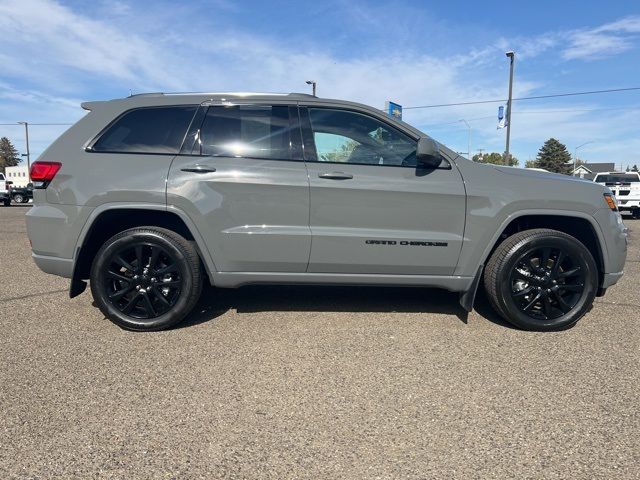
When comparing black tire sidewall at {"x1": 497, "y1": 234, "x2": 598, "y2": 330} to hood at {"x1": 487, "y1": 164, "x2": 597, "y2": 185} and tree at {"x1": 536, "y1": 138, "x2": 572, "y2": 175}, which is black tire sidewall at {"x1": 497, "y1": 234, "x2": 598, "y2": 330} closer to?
hood at {"x1": 487, "y1": 164, "x2": 597, "y2": 185}

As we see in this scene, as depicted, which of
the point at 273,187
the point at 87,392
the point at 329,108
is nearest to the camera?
the point at 87,392

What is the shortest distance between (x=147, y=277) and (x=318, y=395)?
1.82 metres

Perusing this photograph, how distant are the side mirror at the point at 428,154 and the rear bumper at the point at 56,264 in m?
2.93

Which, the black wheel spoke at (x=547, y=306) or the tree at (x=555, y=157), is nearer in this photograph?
the black wheel spoke at (x=547, y=306)

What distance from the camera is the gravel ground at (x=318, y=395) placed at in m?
2.12

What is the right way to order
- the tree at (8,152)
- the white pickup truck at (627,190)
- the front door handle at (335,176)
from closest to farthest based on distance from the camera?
the front door handle at (335,176) → the white pickup truck at (627,190) → the tree at (8,152)

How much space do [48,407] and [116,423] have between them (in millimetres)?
473

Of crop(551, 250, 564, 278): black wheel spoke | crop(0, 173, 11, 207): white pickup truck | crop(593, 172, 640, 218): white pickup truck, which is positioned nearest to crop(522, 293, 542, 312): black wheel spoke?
crop(551, 250, 564, 278): black wheel spoke

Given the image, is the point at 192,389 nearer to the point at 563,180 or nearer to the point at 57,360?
the point at 57,360

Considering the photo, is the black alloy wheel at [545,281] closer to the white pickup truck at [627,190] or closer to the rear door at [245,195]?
the rear door at [245,195]

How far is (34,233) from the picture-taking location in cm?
374

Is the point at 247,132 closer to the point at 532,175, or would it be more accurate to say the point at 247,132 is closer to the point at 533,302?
the point at 532,175

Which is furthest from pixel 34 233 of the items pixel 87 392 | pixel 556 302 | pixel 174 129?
pixel 556 302

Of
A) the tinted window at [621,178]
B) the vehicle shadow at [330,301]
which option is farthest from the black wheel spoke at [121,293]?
the tinted window at [621,178]
